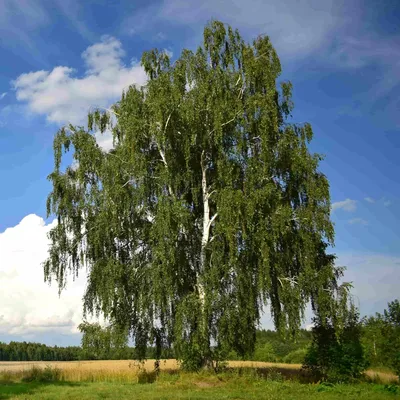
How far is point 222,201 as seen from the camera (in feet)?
75.0

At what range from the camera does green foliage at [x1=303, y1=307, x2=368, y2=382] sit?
24000mm

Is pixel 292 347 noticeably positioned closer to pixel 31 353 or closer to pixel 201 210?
pixel 201 210

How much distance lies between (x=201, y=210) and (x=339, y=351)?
9.95m

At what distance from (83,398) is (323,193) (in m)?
14.7

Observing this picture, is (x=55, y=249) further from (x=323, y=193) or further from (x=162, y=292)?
(x=323, y=193)

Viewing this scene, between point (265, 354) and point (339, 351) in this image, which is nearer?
point (339, 351)

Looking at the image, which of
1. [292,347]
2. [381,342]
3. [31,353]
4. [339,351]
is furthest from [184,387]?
[31,353]

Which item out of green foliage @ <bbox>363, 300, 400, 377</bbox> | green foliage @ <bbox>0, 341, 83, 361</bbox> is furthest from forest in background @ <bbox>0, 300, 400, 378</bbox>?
green foliage @ <bbox>0, 341, 83, 361</bbox>

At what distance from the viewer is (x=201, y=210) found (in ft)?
86.6

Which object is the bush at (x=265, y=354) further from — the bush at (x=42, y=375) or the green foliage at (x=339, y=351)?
the bush at (x=42, y=375)

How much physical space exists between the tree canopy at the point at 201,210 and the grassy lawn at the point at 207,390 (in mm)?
1499

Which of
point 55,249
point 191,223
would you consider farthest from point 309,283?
point 55,249

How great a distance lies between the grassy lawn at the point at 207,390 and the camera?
18.7m

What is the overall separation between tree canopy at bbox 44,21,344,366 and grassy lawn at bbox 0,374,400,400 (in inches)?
59.0
